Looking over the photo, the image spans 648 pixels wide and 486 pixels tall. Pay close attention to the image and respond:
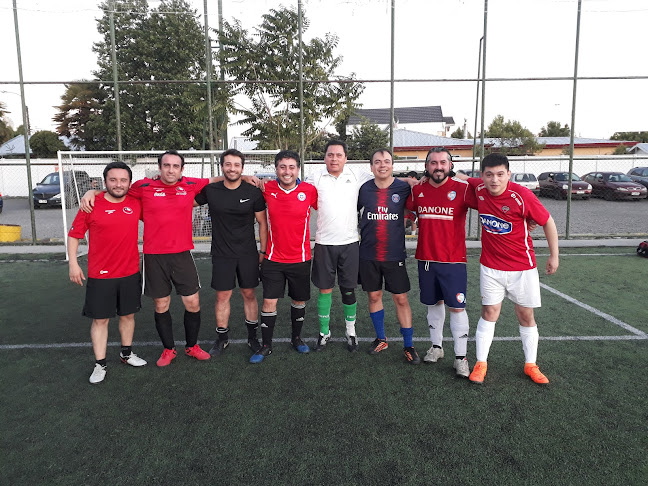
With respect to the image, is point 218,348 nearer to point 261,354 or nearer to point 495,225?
point 261,354

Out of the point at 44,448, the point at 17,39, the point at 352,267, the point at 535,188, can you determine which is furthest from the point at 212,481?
the point at 535,188

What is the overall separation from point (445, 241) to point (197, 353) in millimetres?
2449

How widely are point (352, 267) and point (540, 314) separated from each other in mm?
2580

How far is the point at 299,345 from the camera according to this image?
427 cm

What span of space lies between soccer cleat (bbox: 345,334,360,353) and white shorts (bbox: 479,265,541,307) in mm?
1296

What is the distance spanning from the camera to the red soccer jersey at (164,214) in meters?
3.82

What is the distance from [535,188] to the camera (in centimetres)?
2098

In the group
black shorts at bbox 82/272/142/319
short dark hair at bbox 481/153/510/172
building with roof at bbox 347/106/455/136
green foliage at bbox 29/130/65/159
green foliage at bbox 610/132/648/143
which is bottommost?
black shorts at bbox 82/272/142/319

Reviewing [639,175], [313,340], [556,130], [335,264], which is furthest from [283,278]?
[556,130]

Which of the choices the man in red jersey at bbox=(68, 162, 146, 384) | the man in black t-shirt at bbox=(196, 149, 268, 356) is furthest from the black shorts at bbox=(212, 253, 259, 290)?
the man in red jersey at bbox=(68, 162, 146, 384)

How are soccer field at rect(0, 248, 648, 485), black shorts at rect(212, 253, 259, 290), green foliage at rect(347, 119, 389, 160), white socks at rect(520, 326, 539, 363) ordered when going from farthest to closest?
green foliage at rect(347, 119, 389, 160)
black shorts at rect(212, 253, 259, 290)
white socks at rect(520, 326, 539, 363)
soccer field at rect(0, 248, 648, 485)

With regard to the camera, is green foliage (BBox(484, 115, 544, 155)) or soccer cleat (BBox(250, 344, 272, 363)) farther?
green foliage (BBox(484, 115, 544, 155))

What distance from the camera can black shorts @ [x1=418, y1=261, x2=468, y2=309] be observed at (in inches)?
145

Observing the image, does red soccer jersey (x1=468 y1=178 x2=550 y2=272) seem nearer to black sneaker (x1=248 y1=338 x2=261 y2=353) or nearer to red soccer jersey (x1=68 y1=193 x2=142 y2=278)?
black sneaker (x1=248 y1=338 x2=261 y2=353)
